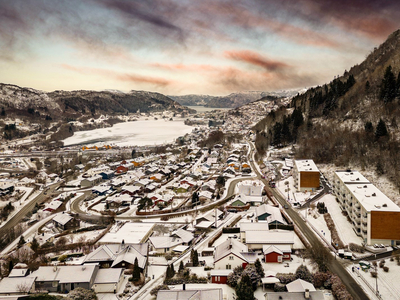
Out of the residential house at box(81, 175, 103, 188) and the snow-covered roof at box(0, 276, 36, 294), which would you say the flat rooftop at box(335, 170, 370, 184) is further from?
the residential house at box(81, 175, 103, 188)

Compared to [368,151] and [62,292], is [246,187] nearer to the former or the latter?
[368,151]

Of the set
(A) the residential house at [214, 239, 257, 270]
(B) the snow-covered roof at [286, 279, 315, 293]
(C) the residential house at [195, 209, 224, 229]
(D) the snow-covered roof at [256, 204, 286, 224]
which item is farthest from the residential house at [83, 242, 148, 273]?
(D) the snow-covered roof at [256, 204, 286, 224]

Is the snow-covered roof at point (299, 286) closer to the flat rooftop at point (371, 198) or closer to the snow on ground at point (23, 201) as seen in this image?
the flat rooftop at point (371, 198)

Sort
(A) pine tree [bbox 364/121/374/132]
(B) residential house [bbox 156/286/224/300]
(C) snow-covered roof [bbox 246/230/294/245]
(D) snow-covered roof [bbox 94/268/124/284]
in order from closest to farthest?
1. (B) residential house [bbox 156/286/224/300]
2. (D) snow-covered roof [bbox 94/268/124/284]
3. (C) snow-covered roof [bbox 246/230/294/245]
4. (A) pine tree [bbox 364/121/374/132]

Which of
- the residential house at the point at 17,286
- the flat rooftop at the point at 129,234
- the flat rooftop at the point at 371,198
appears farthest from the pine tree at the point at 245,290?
the residential house at the point at 17,286

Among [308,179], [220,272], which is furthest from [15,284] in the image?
[308,179]

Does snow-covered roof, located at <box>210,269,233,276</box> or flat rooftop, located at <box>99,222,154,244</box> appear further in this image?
flat rooftop, located at <box>99,222,154,244</box>

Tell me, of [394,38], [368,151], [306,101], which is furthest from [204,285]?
[394,38]
